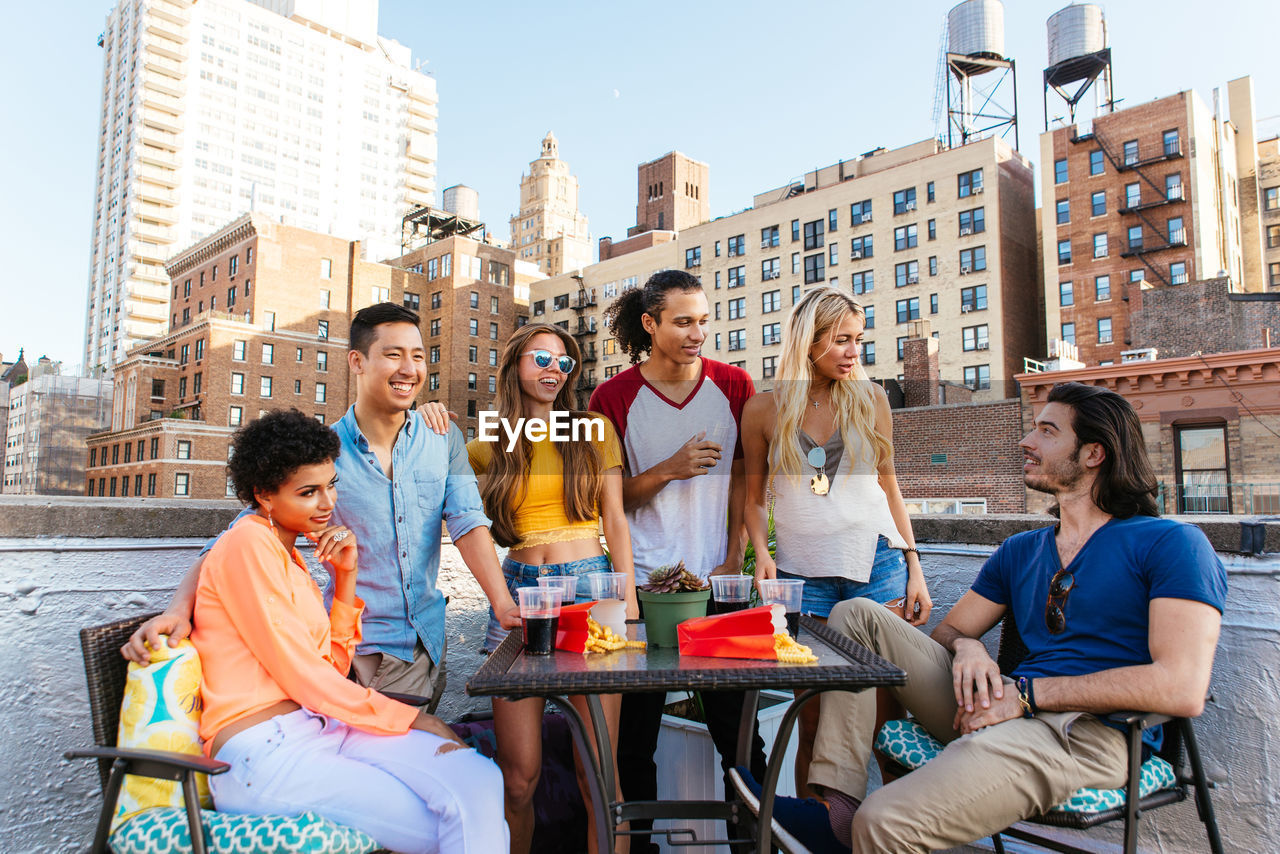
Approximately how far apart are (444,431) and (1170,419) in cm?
3056

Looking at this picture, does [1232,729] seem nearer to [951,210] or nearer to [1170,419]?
[1170,419]

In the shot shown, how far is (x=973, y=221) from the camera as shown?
4416cm

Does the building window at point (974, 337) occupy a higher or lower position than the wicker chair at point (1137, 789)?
higher

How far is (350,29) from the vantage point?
116312mm

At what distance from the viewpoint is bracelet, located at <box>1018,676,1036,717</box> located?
238 centimetres

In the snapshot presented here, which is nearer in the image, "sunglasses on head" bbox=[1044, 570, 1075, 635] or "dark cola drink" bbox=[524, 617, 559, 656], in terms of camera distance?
"dark cola drink" bbox=[524, 617, 559, 656]

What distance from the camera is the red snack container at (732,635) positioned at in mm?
A: 2150

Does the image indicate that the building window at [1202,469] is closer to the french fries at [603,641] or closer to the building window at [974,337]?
the building window at [974,337]

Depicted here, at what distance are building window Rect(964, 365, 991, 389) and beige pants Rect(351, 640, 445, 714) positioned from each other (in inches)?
1721

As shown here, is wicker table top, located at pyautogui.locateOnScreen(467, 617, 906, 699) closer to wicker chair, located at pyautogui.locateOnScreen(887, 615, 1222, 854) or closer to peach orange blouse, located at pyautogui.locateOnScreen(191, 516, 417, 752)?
peach orange blouse, located at pyautogui.locateOnScreen(191, 516, 417, 752)

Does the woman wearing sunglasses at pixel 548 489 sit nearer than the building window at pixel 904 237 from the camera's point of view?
Yes

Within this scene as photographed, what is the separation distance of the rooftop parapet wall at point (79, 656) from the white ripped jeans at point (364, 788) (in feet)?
4.95

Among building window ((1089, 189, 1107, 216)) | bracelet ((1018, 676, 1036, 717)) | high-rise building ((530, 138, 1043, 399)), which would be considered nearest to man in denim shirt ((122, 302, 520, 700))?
bracelet ((1018, 676, 1036, 717))

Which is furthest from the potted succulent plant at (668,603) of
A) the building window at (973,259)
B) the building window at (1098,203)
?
the building window at (1098,203)
